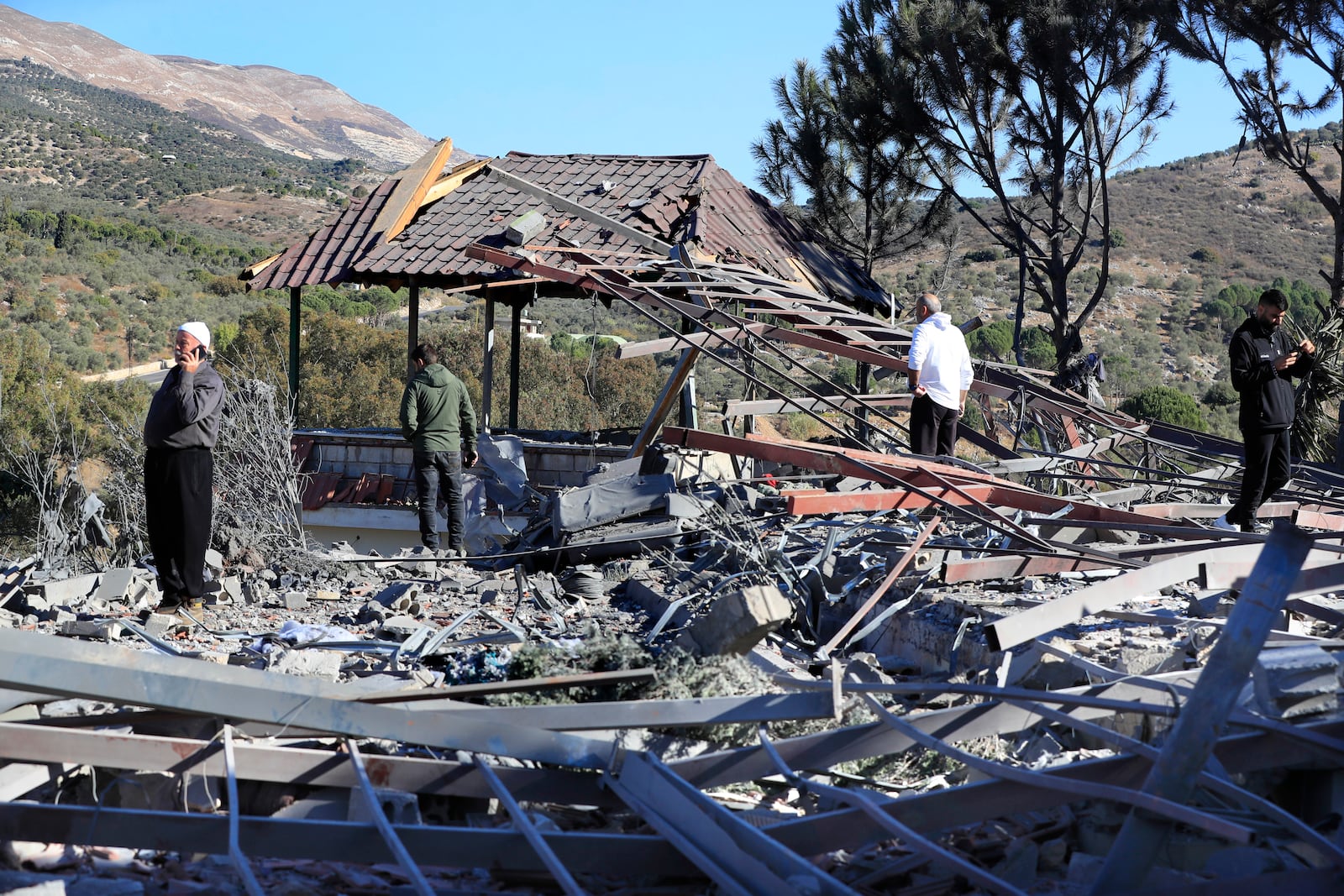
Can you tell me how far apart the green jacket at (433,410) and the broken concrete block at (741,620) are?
5.34 metres

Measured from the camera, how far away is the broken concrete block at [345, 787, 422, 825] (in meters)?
3.50

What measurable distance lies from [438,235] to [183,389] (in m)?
7.88

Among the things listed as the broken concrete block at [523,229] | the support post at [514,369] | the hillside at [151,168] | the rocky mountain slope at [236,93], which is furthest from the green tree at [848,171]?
the rocky mountain slope at [236,93]

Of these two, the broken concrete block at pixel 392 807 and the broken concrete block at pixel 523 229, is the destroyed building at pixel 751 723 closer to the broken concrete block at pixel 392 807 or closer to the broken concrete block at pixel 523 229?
the broken concrete block at pixel 392 807

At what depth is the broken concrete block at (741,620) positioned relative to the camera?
454 centimetres

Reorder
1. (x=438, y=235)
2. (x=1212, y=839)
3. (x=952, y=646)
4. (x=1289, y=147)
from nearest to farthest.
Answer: (x=1212, y=839)
(x=952, y=646)
(x=438, y=235)
(x=1289, y=147)

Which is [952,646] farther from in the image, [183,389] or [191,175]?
[191,175]

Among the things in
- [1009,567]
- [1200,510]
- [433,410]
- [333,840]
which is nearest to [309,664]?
[333,840]

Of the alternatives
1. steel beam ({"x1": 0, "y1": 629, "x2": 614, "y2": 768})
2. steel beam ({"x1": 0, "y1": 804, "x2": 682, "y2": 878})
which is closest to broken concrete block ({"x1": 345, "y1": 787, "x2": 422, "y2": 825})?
steel beam ({"x1": 0, "y1": 629, "x2": 614, "y2": 768})

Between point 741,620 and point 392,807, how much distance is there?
1.62 m

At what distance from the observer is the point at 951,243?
2431 centimetres

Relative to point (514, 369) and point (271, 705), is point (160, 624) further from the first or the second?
point (514, 369)

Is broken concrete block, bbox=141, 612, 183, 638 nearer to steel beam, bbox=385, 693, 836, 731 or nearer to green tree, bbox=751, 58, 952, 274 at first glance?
steel beam, bbox=385, 693, 836, 731

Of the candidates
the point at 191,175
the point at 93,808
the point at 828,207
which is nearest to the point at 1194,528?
the point at 93,808
